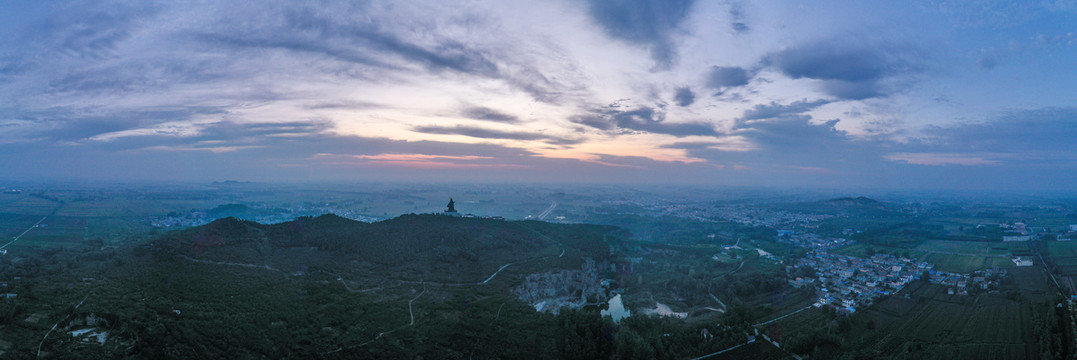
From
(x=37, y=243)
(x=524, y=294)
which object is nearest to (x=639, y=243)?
(x=524, y=294)

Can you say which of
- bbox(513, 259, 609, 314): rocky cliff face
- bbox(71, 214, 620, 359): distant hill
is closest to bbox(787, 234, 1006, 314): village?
bbox(513, 259, 609, 314): rocky cliff face

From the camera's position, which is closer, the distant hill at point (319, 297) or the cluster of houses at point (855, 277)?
the distant hill at point (319, 297)

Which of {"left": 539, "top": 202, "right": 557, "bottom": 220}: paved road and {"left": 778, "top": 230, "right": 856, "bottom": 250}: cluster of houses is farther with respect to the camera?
{"left": 539, "top": 202, "right": 557, "bottom": 220}: paved road

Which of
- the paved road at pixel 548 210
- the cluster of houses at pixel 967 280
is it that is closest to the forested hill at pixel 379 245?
the paved road at pixel 548 210

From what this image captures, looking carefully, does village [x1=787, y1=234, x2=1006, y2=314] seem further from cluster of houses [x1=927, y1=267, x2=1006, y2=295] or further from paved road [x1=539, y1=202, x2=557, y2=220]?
paved road [x1=539, y1=202, x2=557, y2=220]

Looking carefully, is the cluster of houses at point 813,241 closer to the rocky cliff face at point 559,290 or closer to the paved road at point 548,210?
the rocky cliff face at point 559,290
